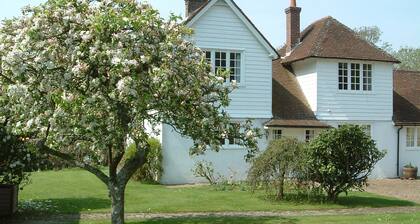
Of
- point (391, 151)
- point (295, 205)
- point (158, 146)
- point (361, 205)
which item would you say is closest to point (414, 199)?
point (361, 205)

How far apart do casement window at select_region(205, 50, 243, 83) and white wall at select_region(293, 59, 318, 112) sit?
156 inches

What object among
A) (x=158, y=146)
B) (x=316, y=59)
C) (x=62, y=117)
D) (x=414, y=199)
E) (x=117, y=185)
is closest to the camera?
(x=62, y=117)

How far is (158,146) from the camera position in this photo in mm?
22328

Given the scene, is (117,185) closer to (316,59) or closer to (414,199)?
(414,199)

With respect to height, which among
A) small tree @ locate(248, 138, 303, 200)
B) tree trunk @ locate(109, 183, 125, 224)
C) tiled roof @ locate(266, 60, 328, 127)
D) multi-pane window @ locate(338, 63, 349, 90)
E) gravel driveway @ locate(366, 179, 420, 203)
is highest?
multi-pane window @ locate(338, 63, 349, 90)

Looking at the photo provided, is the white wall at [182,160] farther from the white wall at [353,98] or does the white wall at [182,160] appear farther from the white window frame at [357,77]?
the white window frame at [357,77]

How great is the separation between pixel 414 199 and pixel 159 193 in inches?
350

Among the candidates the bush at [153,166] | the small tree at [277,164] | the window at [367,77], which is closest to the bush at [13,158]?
the small tree at [277,164]

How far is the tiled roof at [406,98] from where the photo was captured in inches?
1069

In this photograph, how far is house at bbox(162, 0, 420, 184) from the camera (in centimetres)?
2320

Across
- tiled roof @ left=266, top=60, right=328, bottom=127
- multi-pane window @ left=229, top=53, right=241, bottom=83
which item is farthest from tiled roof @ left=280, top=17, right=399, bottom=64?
multi-pane window @ left=229, top=53, right=241, bottom=83

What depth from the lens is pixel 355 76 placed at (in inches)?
1024

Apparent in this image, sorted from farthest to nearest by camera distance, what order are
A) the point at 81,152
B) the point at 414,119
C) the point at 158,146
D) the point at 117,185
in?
1. the point at 414,119
2. the point at 158,146
3. the point at 81,152
4. the point at 117,185

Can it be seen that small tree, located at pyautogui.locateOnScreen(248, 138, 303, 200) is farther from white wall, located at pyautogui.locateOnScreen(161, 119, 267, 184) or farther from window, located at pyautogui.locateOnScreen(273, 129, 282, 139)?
window, located at pyautogui.locateOnScreen(273, 129, 282, 139)
